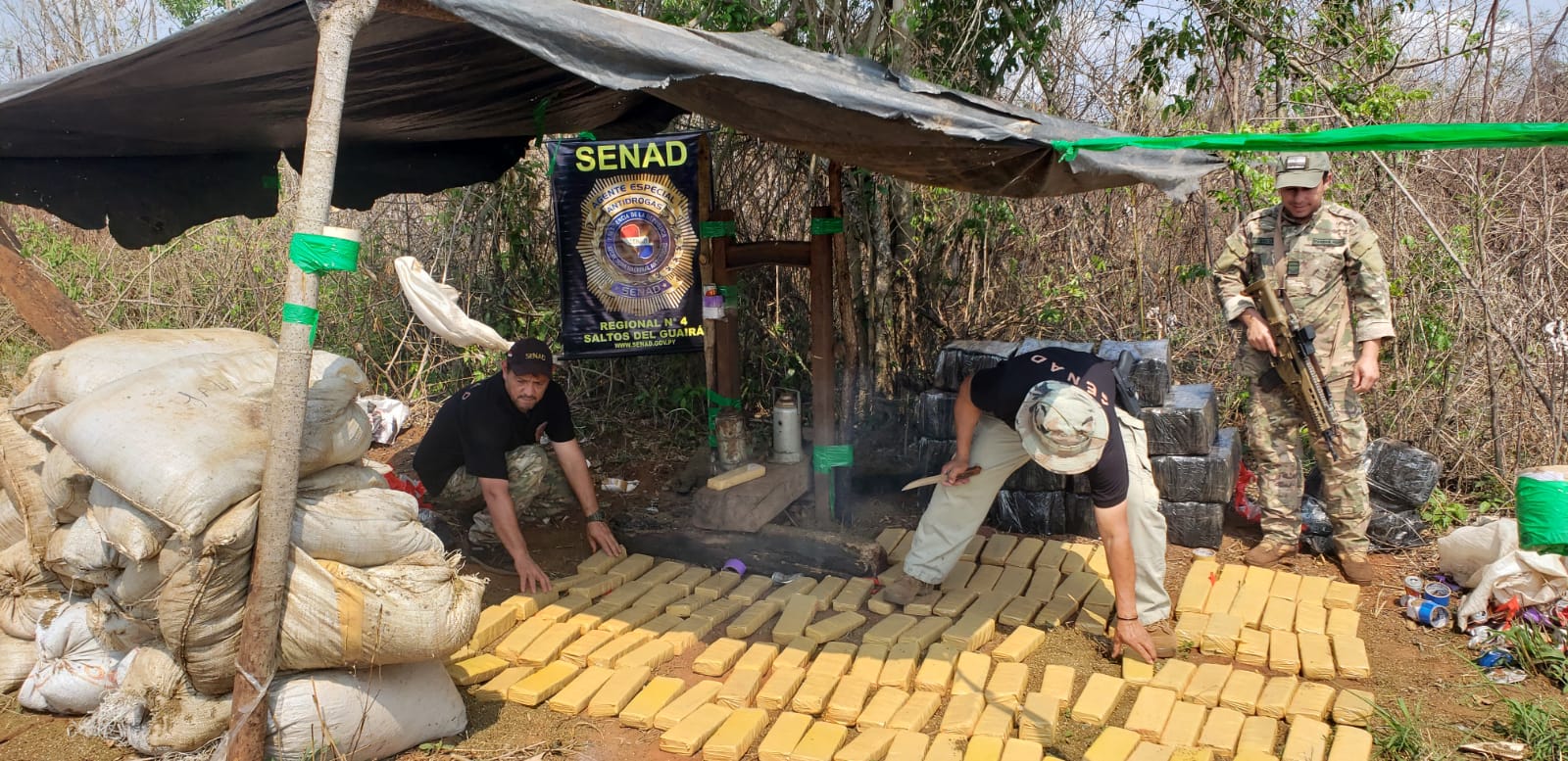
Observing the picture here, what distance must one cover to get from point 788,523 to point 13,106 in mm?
4090

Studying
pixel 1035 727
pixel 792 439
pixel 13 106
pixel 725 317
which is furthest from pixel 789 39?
pixel 1035 727

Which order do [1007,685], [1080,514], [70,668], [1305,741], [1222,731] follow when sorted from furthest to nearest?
[1080,514]
[1007,685]
[70,668]
[1222,731]
[1305,741]

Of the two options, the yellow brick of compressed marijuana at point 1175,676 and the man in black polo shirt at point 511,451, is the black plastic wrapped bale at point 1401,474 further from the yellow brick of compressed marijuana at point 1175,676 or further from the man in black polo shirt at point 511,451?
the man in black polo shirt at point 511,451

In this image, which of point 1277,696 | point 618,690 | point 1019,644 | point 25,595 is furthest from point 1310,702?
point 25,595

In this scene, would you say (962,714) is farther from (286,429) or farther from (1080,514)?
(286,429)

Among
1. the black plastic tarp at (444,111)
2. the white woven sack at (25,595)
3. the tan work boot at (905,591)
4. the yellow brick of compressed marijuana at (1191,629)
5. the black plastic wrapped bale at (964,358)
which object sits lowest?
the yellow brick of compressed marijuana at (1191,629)

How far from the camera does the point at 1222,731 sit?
3.42 m

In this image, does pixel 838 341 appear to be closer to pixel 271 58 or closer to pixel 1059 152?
pixel 1059 152

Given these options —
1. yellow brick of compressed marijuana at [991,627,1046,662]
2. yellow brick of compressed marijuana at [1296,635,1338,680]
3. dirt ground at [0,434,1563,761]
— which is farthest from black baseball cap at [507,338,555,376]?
yellow brick of compressed marijuana at [1296,635,1338,680]

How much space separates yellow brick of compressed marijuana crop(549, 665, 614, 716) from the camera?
3.69m

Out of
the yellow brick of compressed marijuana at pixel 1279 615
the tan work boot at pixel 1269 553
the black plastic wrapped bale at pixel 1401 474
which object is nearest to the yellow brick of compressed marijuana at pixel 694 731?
the yellow brick of compressed marijuana at pixel 1279 615

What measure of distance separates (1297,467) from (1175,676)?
5.93ft

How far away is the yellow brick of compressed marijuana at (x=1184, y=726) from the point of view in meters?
3.37

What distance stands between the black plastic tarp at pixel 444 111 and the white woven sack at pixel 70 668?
Result: 1.95m
